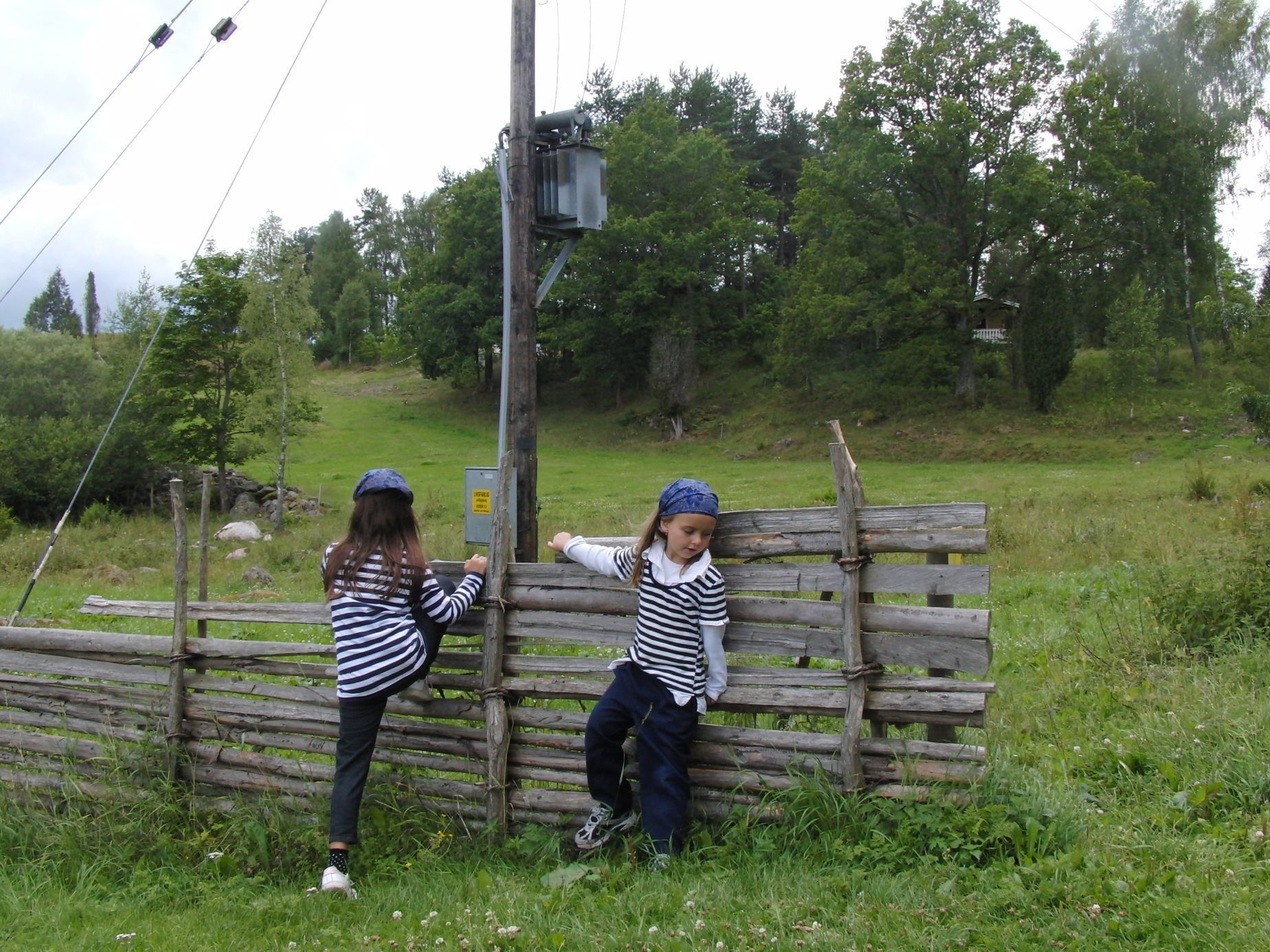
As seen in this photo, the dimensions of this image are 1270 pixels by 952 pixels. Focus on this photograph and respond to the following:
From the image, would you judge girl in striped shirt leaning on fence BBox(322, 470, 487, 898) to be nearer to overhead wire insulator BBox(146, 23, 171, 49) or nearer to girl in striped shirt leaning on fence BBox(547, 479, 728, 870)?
girl in striped shirt leaning on fence BBox(547, 479, 728, 870)

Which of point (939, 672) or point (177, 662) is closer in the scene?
point (939, 672)

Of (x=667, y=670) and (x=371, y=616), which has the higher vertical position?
(x=371, y=616)

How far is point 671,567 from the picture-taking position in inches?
185

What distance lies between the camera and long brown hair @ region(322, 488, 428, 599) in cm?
486

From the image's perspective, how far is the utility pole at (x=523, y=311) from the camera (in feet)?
21.3

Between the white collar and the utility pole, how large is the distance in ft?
6.19

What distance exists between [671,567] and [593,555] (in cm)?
46

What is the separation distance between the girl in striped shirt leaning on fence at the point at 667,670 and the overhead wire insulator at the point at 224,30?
6.75 metres

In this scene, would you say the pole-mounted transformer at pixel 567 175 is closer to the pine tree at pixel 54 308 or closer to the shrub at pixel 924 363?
the shrub at pixel 924 363

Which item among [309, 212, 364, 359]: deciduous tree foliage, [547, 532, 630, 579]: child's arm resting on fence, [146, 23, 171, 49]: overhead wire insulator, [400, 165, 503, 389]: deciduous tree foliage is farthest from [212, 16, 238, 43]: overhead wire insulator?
[309, 212, 364, 359]: deciduous tree foliage

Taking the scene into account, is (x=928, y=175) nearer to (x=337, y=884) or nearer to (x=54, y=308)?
(x=337, y=884)

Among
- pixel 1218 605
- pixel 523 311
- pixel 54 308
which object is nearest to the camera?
pixel 523 311

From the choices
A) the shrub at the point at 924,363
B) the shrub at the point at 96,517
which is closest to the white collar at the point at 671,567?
the shrub at the point at 96,517

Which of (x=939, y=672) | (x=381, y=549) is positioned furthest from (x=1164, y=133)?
(x=381, y=549)
